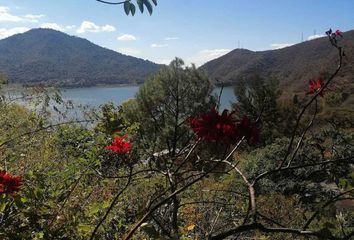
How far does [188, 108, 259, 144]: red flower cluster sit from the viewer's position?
1145mm

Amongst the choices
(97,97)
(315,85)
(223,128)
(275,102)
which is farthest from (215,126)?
(97,97)

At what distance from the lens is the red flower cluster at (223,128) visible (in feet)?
3.76

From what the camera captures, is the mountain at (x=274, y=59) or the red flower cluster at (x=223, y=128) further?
the mountain at (x=274, y=59)

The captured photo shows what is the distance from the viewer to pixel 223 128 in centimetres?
114

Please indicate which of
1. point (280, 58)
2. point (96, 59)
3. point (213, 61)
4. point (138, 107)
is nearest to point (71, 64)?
point (96, 59)

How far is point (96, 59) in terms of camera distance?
190 m

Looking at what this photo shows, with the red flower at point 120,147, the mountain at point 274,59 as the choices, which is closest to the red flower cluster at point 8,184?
the red flower at point 120,147

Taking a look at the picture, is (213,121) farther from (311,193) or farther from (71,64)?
(71,64)

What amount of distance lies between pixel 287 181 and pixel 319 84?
7505 millimetres

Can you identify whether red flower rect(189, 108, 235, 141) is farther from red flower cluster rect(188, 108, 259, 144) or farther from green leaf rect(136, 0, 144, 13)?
green leaf rect(136, 0, 144, 13)

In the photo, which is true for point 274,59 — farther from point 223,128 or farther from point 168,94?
point 223,128

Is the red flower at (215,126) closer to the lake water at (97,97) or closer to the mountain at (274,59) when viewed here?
the lake water at (97,97)

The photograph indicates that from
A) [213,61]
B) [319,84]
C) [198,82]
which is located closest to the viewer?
[319,84]

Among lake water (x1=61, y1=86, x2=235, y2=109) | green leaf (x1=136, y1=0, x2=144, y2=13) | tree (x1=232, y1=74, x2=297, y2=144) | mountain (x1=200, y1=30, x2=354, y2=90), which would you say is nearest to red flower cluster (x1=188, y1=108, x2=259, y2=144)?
green leaf (x1=136, y1=0, x2=144, y2=13)
